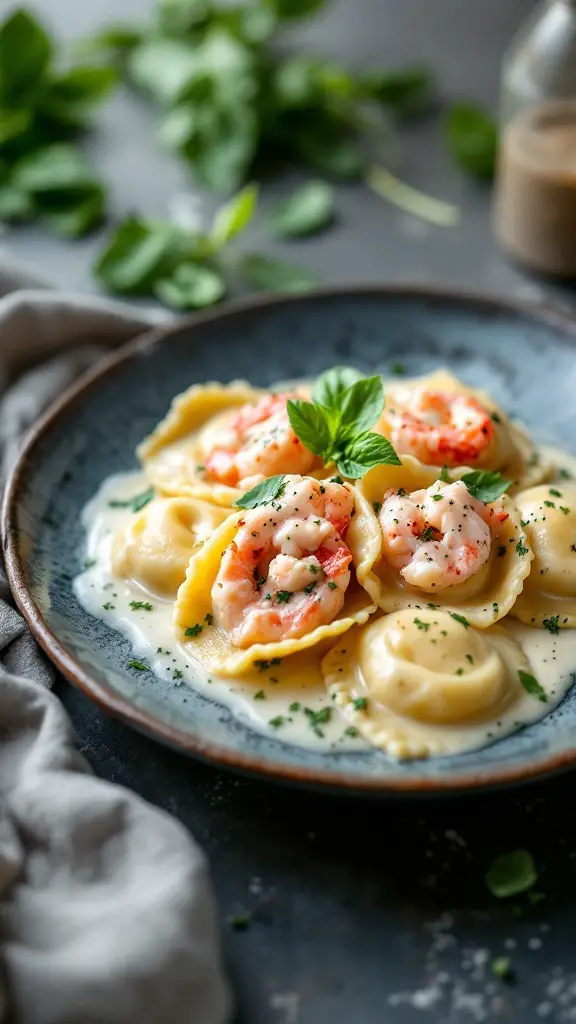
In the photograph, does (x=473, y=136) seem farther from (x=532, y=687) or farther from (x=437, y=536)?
(x=532, y=687)

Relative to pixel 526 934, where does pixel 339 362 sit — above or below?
above

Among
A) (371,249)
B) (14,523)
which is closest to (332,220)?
(371,249)

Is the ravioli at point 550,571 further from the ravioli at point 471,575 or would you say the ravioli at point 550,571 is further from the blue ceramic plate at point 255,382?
the blue ceramic plate at point 255,382

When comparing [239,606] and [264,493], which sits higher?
[264,493]

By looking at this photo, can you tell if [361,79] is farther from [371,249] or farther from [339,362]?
[339,362]

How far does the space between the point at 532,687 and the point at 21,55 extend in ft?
20.4

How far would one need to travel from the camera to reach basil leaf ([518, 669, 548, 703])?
13.8 feet

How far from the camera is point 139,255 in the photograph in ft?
23.4

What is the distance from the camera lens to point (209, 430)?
5.40 m

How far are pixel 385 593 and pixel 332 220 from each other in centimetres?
421

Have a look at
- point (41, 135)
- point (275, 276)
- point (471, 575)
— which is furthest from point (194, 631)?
point (41, 135)

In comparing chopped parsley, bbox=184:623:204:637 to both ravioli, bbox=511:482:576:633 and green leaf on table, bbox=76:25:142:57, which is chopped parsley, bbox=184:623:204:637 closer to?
ravioli, bbox=511:482:576:633

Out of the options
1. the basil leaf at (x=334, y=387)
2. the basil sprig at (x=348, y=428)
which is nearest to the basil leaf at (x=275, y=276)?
the basil leaf at (x=334, y=387)

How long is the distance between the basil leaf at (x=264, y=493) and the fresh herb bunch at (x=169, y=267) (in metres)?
2.66
